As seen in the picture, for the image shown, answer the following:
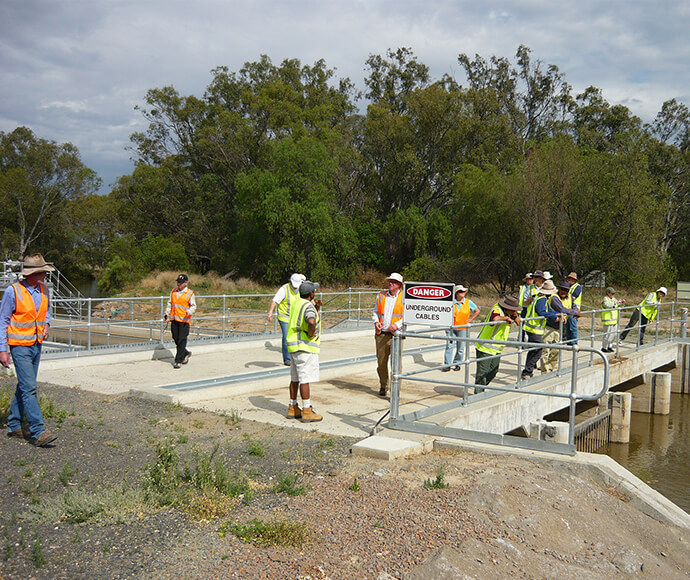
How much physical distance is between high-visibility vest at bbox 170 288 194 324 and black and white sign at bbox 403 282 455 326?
460 centimetres

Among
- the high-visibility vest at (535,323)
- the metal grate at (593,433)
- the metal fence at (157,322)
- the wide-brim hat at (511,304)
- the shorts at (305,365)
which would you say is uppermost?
the wide-brim hat at (511,304)

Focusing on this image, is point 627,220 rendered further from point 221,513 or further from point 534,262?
point 221,513

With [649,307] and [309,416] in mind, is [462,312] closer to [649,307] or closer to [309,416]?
[309,416]

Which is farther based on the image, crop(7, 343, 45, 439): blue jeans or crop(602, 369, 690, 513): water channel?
crop(602, 369, 690, 513): water channel

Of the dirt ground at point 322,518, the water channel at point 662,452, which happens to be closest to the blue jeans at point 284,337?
the dirt ground at point 322,518

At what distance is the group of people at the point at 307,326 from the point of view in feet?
24.3

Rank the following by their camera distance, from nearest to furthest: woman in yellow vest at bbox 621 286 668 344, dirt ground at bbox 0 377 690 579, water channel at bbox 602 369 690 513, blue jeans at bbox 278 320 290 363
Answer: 1. dirt ground at bbox 0 377 690 579
2. water channel at bbox 602 369 690 513
3. blue jeans at bbox 278 320 290 363
4. woman in yellow vest at bbox 621 286 668 344

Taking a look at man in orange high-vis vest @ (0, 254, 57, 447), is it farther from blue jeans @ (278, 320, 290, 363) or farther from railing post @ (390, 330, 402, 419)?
blue jeans @ (278, 320, 290, 363)

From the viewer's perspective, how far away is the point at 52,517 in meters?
5.34

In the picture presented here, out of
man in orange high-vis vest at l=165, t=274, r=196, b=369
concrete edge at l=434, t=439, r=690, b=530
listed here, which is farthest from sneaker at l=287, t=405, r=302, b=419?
man in orange high-vis vest at l=165, t=274, r=196, b=369

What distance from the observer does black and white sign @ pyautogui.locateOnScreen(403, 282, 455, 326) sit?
10.2 meters

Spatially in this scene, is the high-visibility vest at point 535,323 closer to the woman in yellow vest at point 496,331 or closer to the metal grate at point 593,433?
the woman in yellow vest at point 496,331

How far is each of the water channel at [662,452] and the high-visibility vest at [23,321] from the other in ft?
32.0

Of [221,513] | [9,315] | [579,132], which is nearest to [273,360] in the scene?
[9,315]
